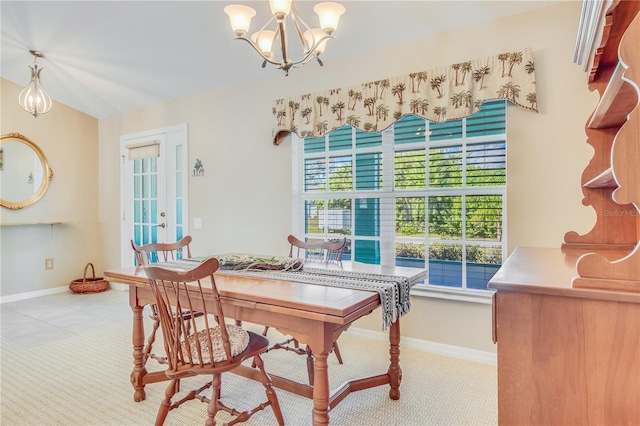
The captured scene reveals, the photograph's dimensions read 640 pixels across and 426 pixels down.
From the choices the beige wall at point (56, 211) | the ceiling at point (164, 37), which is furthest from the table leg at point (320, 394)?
the beige wall at point (56, 211)

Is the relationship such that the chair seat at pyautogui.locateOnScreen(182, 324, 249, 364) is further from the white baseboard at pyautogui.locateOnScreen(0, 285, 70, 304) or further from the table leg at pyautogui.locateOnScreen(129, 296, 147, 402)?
the white baseboard at pyautogui.locateOnScreen(0, 285, 70, 304)

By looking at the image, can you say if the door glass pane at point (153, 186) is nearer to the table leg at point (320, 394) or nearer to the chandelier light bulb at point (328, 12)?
the chandelier light bulb at point (328, 12)

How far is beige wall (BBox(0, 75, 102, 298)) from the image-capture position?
14.8ft

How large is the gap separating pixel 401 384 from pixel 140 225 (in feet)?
13.4

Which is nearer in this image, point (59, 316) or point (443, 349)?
point (443, 349)

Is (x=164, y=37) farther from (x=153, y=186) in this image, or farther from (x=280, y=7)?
(x=153, y=186)

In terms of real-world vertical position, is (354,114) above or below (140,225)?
above

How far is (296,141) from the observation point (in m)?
3.60

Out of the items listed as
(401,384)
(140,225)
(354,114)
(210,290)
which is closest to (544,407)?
(210,290)

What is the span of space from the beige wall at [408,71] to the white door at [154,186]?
0.19 m

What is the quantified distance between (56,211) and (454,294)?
513cm

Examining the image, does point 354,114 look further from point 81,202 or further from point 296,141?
point 81,202

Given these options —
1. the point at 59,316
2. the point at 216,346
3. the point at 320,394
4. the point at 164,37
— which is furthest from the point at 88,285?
the point at 320,394

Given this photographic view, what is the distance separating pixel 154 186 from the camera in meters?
4.81
